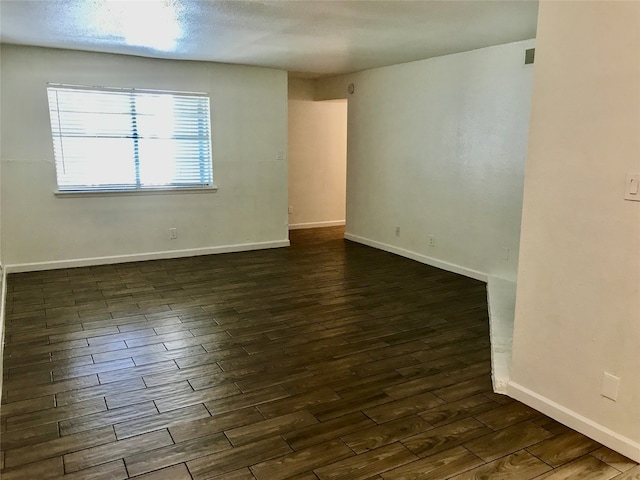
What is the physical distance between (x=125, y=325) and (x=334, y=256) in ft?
9.62

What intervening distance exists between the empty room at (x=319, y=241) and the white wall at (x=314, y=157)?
39mm

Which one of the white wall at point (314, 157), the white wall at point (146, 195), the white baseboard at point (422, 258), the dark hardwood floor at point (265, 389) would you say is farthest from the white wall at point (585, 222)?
the white wall at point (314, 157)

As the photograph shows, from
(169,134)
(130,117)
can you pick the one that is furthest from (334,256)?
(130,117)

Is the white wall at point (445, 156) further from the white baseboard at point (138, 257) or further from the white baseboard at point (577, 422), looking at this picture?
the white baseboard at point (577, 422)

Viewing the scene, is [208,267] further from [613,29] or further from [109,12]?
[613,29]

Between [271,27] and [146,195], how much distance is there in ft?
9.08

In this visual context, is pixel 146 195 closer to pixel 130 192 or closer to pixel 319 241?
pixel 130 192

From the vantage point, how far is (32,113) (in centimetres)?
507

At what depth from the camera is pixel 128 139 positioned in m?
5.59

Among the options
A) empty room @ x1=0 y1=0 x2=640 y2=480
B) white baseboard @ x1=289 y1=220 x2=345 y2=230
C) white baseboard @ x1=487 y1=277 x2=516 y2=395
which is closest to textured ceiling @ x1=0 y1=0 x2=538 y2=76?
empty room @ x1=0 y1=0 x2=640 y2=480

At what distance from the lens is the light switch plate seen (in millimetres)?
2030

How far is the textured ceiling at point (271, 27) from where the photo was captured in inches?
130

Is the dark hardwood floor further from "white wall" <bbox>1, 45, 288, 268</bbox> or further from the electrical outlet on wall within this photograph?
"white wall" <bbox>1, 45, 288, 268</bbox>

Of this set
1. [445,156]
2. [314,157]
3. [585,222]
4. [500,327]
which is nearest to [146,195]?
[314,157]
